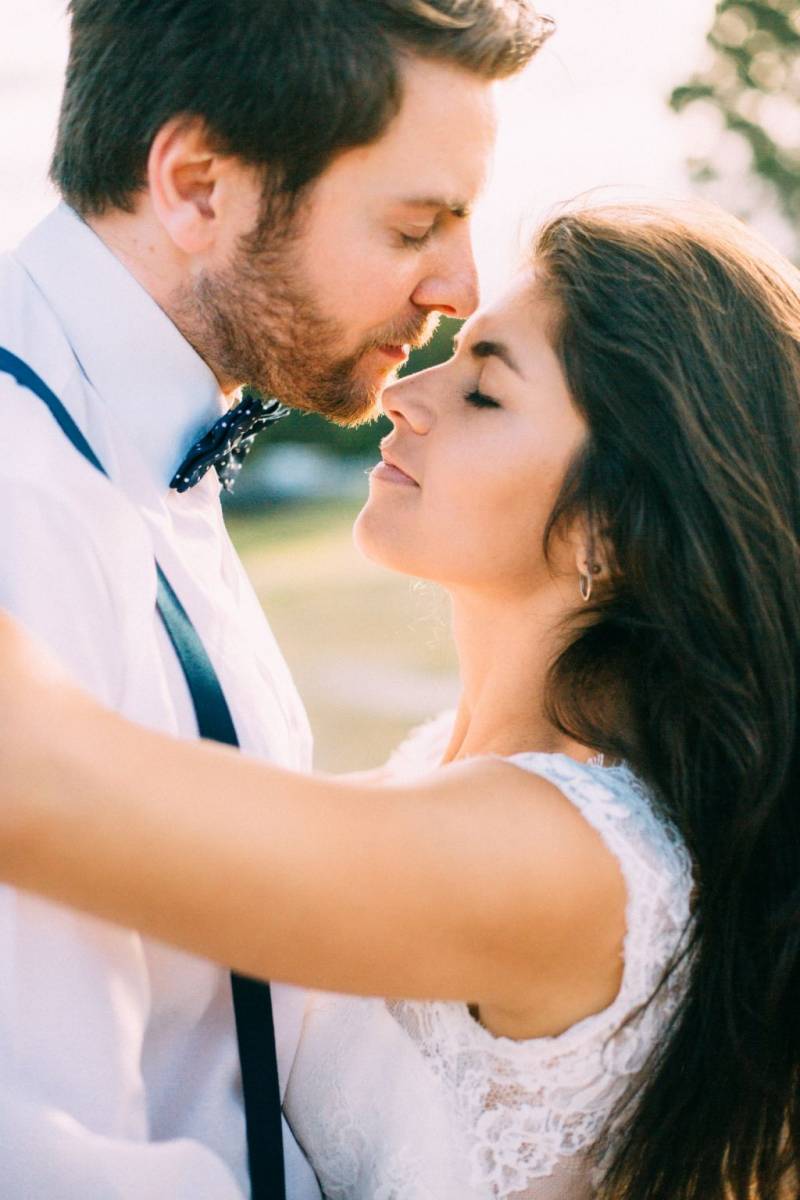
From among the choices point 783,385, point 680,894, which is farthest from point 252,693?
point 783,385

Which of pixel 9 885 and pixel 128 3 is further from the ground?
pixel 128 3

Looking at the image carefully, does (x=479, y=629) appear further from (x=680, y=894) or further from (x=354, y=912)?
(x=354, y=912)

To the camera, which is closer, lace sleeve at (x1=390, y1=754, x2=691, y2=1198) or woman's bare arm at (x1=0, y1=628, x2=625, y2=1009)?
woman's bare arm at (x1=0, y1=628, x2=625, y2=1009)

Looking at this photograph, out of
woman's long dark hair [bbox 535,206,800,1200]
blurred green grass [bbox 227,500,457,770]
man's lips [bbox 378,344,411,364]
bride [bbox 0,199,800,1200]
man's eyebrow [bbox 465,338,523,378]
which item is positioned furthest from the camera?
blurred green grass [bbox 227,500,457,770]

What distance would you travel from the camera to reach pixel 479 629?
8.60 ft

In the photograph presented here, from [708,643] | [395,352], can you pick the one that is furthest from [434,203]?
[708,643]

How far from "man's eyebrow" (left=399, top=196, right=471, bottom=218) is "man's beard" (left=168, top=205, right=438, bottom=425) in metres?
0.21

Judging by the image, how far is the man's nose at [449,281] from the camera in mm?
2598

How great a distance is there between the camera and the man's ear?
7.55 feet

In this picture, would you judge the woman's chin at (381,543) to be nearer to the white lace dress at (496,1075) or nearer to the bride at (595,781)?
the bride at (595,781)

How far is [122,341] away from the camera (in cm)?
217

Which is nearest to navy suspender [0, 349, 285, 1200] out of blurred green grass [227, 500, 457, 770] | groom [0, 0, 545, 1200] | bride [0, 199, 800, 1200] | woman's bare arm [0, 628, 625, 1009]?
groom [0, 0, 545, 1200]

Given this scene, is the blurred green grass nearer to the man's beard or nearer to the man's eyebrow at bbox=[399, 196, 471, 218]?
the man's beard

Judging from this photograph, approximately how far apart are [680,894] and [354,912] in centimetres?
66
